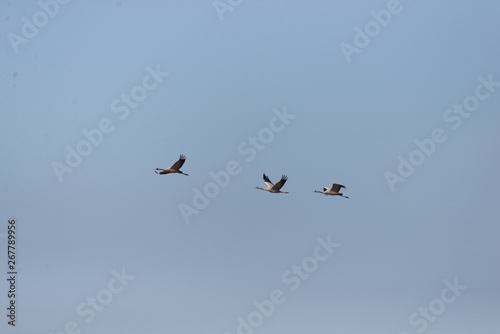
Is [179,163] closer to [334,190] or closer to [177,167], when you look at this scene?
[177,167]

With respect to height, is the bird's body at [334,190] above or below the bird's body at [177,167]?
above

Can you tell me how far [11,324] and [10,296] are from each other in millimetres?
1906

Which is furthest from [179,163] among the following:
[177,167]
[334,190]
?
[334,190]

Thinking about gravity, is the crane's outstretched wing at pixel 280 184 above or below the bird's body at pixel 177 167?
above

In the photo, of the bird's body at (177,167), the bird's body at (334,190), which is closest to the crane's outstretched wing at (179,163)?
the bird's body at (177,167)

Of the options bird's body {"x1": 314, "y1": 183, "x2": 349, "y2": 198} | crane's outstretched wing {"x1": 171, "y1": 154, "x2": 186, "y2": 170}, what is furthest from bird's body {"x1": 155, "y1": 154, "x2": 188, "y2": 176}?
bird's body {"x1": 314, "y1": 183, "x2": 349, "y2": 198}

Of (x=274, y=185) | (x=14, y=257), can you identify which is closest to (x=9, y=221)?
(x=14, y=257)

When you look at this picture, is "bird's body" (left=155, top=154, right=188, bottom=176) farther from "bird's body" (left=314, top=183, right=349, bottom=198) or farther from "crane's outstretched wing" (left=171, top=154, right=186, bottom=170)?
"bird's body" (left=314, top=183, right=349, bottom=198)

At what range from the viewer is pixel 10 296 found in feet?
224

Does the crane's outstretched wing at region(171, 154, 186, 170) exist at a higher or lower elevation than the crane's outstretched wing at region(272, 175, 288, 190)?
lower

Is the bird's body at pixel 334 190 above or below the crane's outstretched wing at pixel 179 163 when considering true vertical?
above

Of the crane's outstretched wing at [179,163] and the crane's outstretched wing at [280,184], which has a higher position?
the crane's outstretched wing at [280,184]

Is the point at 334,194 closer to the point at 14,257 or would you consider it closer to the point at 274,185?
the point at 274,185

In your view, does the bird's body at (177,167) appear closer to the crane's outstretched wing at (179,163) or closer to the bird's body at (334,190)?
the crane's outstretched wing at (179,163)
